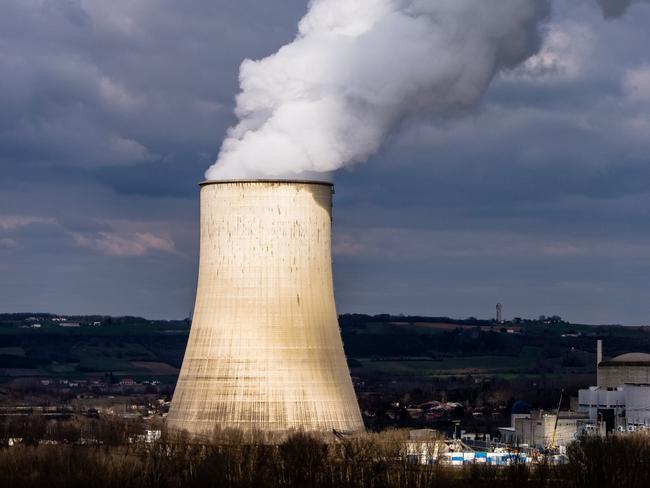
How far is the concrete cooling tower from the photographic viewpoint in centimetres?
2794

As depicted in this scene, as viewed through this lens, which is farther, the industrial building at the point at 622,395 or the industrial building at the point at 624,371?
the industrial building at the point at 624,371

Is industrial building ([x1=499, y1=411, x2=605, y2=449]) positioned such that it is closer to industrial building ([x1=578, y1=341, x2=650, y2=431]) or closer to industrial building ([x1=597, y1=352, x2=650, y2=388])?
industrial building ([x1=578, y1=341, x2=650, y2=431])

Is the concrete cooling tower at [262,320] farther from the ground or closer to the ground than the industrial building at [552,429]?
farther from the ground

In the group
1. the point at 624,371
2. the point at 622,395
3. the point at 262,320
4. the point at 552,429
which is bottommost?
the point at 552,429

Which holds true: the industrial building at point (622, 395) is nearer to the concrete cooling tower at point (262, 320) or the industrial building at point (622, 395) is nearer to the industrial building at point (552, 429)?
the industrial building at point (552, 429)

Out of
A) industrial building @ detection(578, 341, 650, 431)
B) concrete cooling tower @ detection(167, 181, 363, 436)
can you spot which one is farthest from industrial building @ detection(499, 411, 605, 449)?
concrete cooling tower @ detection(167, 181, 363, 436)

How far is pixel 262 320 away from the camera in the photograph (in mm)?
28047

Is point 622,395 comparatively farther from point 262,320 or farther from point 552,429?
point 262,320

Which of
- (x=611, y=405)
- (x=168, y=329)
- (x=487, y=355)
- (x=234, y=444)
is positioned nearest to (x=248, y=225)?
(x=234, y=444)

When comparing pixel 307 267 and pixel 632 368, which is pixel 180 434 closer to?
pixel 307 267

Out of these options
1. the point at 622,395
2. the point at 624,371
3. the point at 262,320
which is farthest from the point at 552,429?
the point at 262,320

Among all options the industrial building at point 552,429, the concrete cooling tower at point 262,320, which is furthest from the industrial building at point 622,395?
the concrete cooling tower at point 262,320

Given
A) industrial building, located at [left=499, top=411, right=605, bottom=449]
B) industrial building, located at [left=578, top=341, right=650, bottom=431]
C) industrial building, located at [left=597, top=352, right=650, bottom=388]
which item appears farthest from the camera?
industrial building, located at [left=597, top=352, right=650, bottom=388]

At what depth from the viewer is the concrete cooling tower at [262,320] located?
91.7 feet
